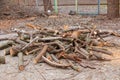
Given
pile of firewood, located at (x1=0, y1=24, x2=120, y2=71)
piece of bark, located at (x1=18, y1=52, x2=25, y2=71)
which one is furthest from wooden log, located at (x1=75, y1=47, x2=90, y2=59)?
piece of bark, located at (x1=18, y1=52, x2=25, y2=71)

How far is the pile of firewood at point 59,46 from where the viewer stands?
7.01 metres

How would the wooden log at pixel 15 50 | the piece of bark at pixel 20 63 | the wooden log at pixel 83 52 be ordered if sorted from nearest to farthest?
the piece of bark at pixel 20 63 < the wooden log at pixel 83 52 < the wooden log at pixel 15 50

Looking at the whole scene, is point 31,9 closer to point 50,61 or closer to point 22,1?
point 22,1

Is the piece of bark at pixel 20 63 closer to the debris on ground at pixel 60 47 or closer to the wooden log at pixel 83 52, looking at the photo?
the debris on ground at pixel 60 47

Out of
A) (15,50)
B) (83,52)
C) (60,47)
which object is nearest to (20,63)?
(15,50)

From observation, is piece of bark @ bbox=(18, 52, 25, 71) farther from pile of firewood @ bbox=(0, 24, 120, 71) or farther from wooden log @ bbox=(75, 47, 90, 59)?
wooden log @ bbox=(75, 47, 90, 59)

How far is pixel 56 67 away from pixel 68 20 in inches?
283

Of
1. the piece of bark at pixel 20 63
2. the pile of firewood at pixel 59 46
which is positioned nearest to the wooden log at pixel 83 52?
the pile of firewood at pixel 59 46

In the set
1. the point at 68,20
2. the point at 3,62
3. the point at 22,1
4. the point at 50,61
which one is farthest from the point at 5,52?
the point at 22,1

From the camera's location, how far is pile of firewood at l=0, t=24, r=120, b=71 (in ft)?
23.0

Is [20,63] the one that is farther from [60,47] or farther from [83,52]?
[83,52]

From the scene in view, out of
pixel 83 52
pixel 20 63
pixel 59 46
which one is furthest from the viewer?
pixel 59 46

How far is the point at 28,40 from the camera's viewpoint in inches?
320

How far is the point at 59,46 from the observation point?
24.5 ft
